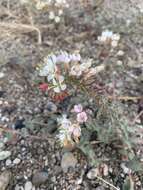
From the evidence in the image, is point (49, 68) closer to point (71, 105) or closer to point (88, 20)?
point (71, 105)

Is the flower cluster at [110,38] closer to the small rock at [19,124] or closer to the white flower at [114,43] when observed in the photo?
the white flower at [114,43]

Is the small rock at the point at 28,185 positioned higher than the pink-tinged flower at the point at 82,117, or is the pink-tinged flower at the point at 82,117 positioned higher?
Result: the pink-tinged flower at the point at 82,117

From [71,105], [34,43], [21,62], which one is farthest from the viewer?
[34,43]

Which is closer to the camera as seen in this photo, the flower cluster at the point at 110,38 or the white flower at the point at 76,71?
the white flower at the point at 76,71

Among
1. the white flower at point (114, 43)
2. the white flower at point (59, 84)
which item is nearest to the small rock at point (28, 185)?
the white flower at point (59, 84)

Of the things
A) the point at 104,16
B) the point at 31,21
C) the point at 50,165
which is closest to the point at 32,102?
the point at 50,165

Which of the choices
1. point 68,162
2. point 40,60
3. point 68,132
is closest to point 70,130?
point 68,132
